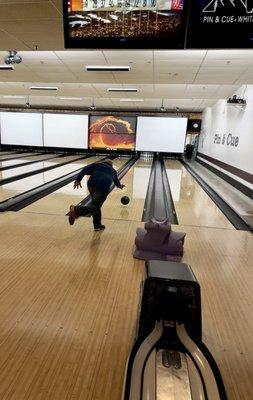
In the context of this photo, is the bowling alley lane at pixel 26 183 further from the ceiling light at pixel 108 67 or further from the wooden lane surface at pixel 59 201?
the ceiling light at pixel 108 67

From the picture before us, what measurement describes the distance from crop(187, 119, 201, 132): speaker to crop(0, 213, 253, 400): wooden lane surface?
510 inches

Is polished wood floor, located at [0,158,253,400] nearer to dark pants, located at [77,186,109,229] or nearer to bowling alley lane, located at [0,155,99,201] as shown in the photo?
dark pants, located at [77,186,109,229]

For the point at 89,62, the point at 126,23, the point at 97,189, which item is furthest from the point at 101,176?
the point at 89,62

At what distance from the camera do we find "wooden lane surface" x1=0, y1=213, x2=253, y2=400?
151 cm

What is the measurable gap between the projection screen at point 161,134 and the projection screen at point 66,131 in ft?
10.3

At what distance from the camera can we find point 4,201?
498 cm

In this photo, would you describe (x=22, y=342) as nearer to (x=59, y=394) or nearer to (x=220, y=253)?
(x=59, y=394)

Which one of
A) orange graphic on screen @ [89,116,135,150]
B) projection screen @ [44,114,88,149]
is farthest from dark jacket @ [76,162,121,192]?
projection screen @ [44,114,88,149]

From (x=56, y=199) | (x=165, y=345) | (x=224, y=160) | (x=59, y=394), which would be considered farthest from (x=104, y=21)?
(x=224, y=160)

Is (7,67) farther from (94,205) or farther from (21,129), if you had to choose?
(21,129)

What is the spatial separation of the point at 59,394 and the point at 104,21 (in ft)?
9.15

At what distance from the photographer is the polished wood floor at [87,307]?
4.96 ft

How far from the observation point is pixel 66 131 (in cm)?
1622

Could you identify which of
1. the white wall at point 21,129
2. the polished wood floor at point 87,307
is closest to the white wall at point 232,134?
the polished wood floor at point 87,307
